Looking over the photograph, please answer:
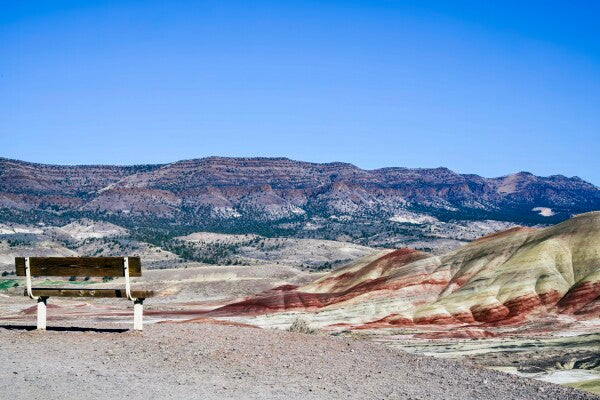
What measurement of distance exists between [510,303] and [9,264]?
339 feet

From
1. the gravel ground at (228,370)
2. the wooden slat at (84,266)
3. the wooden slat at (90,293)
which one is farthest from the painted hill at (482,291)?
the wooden slat at (84,266)

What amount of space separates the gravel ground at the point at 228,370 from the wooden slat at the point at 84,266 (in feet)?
4.35

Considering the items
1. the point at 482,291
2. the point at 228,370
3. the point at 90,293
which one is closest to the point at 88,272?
the point at 90,293

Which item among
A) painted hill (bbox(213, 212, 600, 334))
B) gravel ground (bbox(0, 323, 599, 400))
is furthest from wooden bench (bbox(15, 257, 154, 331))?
painted hill (bbox(213, 212, 600, 334))

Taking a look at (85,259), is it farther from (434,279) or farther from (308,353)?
(434,279)

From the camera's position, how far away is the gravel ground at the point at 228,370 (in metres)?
11.1

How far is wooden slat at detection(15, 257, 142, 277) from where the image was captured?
51.4 ft

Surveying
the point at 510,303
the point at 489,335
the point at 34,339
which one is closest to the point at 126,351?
the point at 34,339

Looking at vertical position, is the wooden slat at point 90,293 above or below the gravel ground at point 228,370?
above

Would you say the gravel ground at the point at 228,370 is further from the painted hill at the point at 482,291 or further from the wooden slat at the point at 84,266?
the painted hill at the point at 482,291

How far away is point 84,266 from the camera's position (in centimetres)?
1594

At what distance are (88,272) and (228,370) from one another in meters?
5.25

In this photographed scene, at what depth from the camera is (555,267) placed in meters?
46.4

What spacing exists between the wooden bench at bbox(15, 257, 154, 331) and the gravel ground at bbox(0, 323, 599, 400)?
726mm
